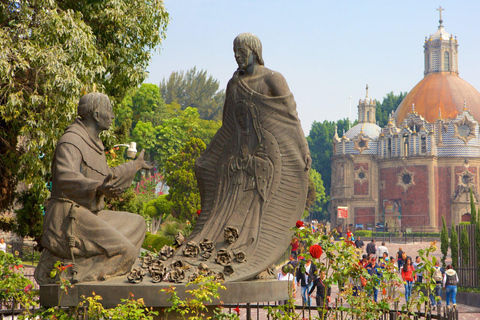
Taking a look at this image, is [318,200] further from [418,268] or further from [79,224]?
[79,224]

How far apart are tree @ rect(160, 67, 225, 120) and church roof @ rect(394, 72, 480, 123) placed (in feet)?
72.0

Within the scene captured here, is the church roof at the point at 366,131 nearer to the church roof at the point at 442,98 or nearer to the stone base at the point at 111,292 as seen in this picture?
the church roof at the point at 442,98

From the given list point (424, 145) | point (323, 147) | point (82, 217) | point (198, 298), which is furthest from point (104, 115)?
point (323, 147)

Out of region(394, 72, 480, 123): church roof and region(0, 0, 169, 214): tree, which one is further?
region(394, 72, 480, 123): church roof

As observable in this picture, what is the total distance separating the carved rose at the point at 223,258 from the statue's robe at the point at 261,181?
0.28 meters

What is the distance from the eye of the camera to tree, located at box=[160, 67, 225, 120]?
72.2 m

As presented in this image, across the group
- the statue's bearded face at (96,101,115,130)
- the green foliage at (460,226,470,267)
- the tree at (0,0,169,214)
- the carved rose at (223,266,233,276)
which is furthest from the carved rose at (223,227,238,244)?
the green foliage at (460,226,470,267)

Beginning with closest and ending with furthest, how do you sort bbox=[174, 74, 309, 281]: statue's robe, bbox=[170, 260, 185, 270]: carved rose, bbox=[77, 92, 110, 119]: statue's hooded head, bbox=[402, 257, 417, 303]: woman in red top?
bbox=[77, 92, 110, 119]: statue's hooded head → bbox=[170, 260, 185, 270]: carved rose → bbox=[174, 74, 309, 281]: statue's robe → bbox=[402, 257, 417, 303]: woman in red top

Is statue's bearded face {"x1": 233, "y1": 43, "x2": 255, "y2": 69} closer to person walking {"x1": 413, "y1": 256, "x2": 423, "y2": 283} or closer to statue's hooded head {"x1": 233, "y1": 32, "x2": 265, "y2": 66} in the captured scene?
statue's hooded head {"x1": 233, "y1": 32, "x2": 265, "y2": 66}

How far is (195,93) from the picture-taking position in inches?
2867

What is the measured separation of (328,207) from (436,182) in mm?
16711

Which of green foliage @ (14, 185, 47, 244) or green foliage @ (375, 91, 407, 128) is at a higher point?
green foliage @ (375, 91, 407, 128)

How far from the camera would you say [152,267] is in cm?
556

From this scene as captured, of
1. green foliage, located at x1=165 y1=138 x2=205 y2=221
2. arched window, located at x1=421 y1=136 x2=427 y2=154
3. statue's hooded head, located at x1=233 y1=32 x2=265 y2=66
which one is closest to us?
statue's hooded head, located at x1=233 y1=32 x2=265 y2=66
